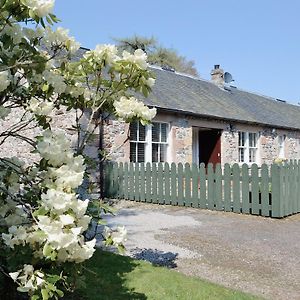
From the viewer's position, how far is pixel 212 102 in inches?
727

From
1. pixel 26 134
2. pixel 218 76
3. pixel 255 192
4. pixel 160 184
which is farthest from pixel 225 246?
→ pixel 218 76

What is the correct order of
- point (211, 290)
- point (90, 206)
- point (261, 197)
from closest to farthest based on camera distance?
point (90, 206) → point (211, 290) → point (261, 197)

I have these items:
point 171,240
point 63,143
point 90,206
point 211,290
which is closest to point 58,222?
point 63,143

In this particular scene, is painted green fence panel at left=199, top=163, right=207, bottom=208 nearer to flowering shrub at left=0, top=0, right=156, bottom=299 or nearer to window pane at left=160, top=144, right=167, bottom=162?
window pane at left=160, top=144, right=167, bottom=162

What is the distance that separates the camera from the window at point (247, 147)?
60.6 ft

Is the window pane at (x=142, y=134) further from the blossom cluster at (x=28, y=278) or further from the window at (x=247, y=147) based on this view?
the blossom cluster at (x=28, y=278)

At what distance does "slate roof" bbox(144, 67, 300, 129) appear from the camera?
15261 millimetres

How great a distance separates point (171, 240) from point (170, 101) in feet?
29.2

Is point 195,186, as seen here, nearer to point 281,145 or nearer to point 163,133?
point 163,133

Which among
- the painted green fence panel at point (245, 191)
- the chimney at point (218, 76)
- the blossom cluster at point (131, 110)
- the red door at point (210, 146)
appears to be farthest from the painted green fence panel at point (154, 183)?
the chimney at point (218, 76)

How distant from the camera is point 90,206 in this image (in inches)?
134

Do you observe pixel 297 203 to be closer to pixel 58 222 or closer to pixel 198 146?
pixel 198 146

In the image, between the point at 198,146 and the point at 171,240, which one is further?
the point at 198,146

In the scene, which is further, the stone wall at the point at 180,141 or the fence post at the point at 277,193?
the stone wall at the point at 180,141
